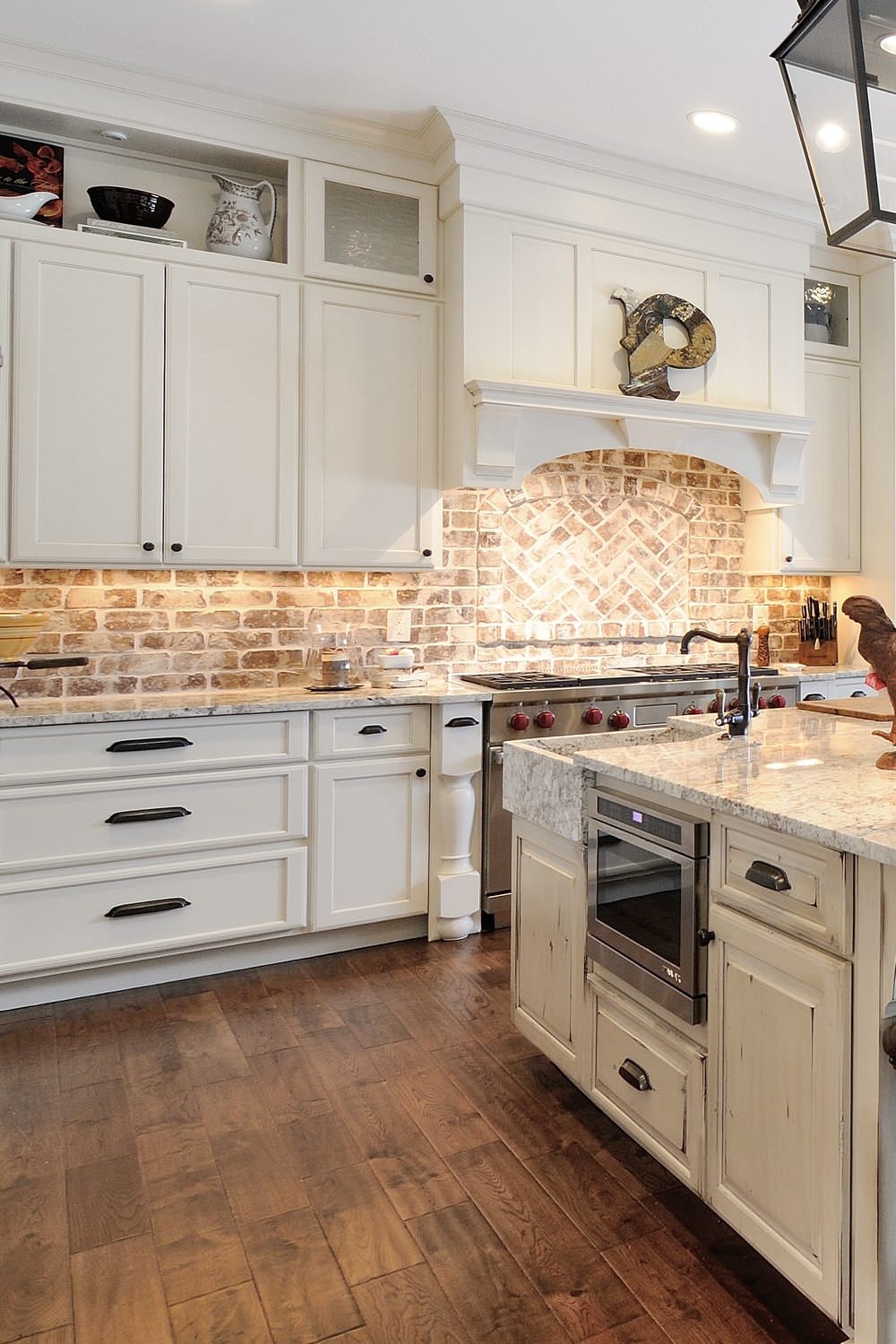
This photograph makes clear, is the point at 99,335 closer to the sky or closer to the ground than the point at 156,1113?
closer to the sky

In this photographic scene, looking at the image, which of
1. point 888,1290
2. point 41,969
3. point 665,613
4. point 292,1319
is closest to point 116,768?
point 41,969

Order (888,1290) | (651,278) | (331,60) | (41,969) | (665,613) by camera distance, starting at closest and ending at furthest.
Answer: (888,1290) < (41,969) < (331,60) < (651,278) < (665,613)

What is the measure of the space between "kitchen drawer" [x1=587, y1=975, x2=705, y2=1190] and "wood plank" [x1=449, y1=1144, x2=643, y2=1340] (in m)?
0.24

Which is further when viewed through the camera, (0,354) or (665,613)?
(665,613)

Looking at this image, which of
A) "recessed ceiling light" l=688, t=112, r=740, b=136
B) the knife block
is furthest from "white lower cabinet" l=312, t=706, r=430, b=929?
"recessed ceiling light" l=688, t=112, r=740, b=136

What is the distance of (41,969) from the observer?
2.77 m

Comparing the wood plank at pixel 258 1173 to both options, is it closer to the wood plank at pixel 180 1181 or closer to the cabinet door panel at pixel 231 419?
the wood plank at pixel 180 1181

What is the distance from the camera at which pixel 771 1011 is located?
155 cm

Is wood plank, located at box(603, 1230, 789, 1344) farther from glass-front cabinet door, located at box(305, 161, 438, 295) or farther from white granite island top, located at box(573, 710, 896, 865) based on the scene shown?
glass-front cabinet door, located at box(305, 161, 438, 295)

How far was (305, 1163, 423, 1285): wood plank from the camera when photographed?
1702 millimetres

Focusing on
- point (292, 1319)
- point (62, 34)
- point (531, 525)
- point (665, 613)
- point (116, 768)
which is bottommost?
point (292, 1319)

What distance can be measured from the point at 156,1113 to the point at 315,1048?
480 mm

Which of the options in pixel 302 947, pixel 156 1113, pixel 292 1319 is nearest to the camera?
pixel 292 1319

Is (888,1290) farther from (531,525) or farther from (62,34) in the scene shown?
(62,34)
